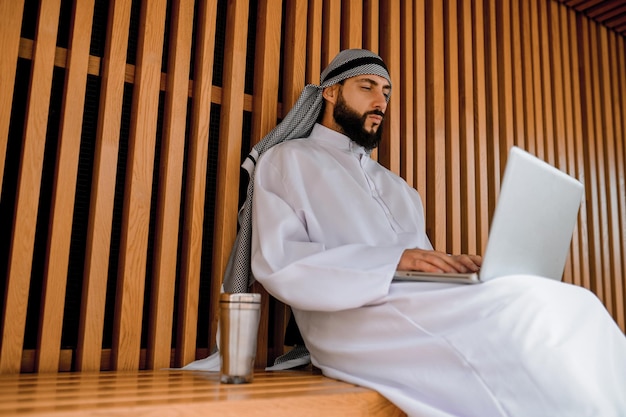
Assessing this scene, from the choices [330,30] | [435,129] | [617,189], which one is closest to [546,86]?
[617,189]

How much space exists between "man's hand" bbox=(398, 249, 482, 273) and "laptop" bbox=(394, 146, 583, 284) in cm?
4

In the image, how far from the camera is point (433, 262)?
1.66m

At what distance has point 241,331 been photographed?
5.02 feet

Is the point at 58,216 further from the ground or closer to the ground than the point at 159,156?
closer to the ground

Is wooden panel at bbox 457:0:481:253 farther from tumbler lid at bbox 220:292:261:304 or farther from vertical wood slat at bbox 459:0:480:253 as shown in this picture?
tumbler lid at bbox 220:292:261:304

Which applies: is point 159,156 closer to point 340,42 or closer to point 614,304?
point 340,42

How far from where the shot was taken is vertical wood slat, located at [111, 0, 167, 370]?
196 cm

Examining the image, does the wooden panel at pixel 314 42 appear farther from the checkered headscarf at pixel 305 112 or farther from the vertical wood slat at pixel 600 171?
the vertical wood slat at pixel 600 171

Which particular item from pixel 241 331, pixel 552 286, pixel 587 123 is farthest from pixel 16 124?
pixel 587 123

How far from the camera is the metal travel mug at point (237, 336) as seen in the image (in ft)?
4.99

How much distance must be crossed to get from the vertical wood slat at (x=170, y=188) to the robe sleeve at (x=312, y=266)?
0.34 m

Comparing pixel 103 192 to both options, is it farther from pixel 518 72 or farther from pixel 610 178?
pixel 610 178

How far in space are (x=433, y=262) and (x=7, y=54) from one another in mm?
1515

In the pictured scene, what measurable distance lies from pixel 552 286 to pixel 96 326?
4.64ft
